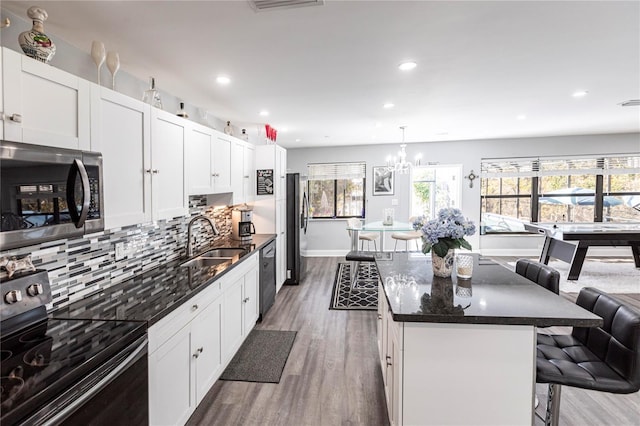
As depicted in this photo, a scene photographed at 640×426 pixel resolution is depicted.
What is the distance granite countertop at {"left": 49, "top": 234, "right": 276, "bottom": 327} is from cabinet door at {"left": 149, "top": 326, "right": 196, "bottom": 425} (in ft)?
0.67

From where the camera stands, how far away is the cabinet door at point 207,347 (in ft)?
6.97

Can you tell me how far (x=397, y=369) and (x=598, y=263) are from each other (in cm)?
699

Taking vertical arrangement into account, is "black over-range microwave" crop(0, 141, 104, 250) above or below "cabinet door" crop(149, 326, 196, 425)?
above

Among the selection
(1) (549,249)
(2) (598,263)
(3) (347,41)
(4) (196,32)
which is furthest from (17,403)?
(2) (598,263)

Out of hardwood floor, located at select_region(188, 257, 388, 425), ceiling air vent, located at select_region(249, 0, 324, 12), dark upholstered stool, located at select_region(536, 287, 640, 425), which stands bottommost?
hardwood floor, located at select_region(188, 257, 388, 425)

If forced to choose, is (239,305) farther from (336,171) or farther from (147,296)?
(336,171)

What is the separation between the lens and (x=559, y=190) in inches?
277

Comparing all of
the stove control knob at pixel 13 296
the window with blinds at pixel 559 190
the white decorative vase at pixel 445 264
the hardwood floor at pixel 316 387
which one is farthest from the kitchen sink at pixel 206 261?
the window with blinds at pixel 559 190

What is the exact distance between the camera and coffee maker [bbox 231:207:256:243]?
13.1 ft

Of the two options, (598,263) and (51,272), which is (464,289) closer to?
(51,272)

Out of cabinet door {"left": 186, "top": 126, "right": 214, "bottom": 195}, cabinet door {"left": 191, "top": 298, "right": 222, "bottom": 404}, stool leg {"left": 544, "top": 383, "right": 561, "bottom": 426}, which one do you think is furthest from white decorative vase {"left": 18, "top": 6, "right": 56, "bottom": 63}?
stool leg {"left": 544, "top": 383, "right": 561, "bottom": 426}

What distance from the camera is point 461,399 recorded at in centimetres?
159

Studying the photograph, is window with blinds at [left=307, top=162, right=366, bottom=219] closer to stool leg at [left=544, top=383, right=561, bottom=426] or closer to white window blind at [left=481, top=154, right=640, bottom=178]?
white window blind at [left=481, top=154, right=640, bottom=178]

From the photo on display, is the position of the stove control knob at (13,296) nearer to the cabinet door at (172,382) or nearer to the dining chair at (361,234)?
the cabinet door at (172,382)
